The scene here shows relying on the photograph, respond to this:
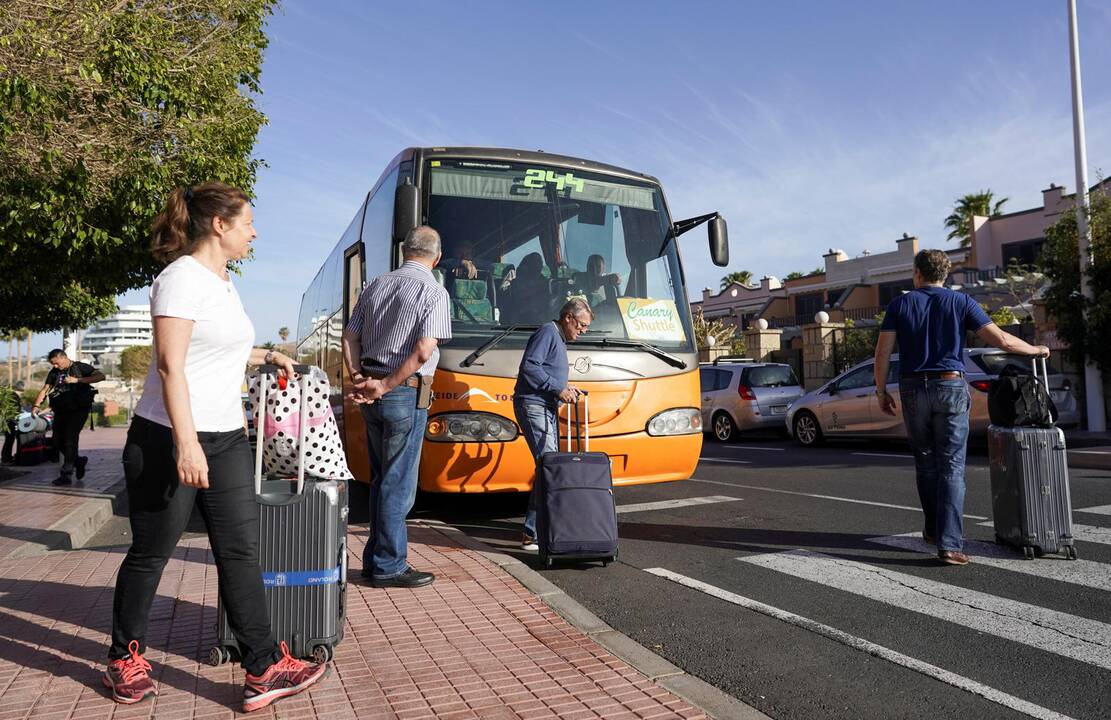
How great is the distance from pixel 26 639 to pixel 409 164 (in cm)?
457

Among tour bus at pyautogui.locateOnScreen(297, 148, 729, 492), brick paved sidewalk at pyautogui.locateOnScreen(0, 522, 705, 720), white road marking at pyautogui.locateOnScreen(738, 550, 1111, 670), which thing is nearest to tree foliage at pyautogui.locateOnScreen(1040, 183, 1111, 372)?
tour bus at pyautogui.locateOnScreen(297, 148, 729, 492)

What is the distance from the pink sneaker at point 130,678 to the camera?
126 inches

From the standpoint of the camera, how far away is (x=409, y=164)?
729 centimetres

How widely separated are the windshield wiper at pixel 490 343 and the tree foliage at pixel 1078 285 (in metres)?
12.9

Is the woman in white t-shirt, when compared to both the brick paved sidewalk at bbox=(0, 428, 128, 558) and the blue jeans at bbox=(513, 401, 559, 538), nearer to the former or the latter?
the blue jeans at bbox=(513, 401, 559, 538)

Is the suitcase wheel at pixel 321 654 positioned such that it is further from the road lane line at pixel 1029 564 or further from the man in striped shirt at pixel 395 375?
the road lane line at pixel 1029 564

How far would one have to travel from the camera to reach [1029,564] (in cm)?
550

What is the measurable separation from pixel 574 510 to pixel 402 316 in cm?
170

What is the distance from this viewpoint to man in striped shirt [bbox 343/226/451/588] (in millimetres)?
4672

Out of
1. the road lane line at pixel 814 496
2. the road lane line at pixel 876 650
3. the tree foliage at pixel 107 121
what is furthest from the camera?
the road lane line at pixel 814 496

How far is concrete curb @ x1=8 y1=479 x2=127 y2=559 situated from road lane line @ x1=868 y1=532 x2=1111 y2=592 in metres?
5.93

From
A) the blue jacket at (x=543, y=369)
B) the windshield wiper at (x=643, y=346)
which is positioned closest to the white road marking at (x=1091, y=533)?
the windshield wiper at (x=643, y=346)

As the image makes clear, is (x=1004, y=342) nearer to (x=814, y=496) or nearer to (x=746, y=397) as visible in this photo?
(x=814, y=496)

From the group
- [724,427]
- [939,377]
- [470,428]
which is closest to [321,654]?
[470,428]
